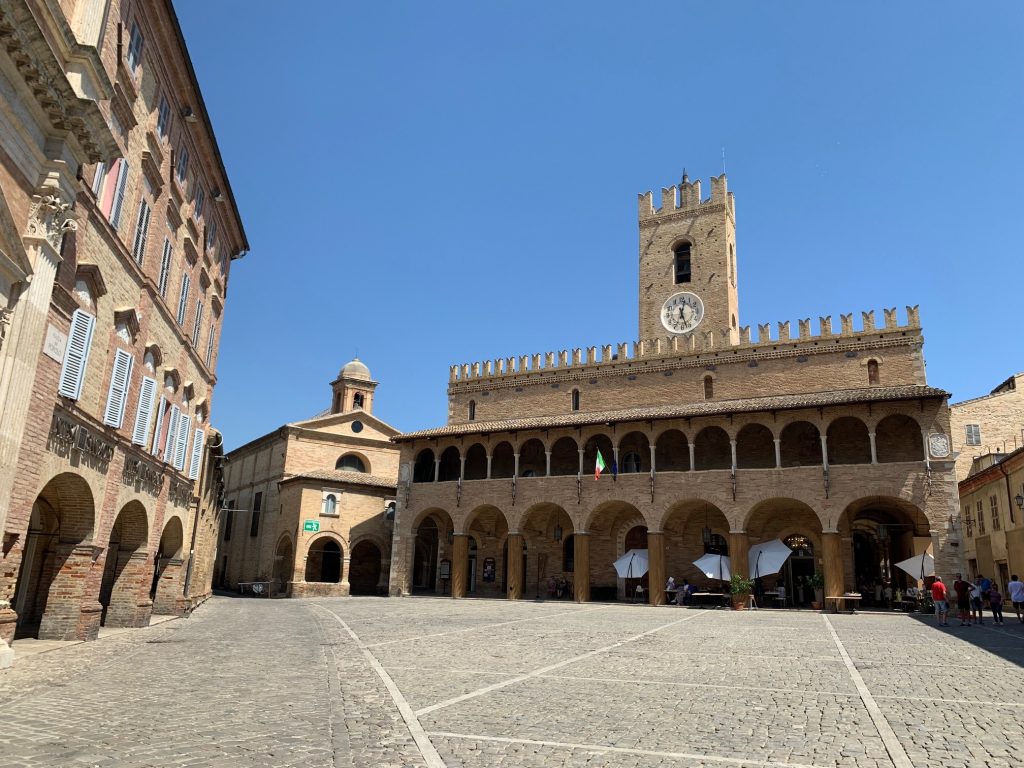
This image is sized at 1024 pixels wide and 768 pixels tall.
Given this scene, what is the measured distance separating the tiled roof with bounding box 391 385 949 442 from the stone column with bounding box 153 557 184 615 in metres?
15.6

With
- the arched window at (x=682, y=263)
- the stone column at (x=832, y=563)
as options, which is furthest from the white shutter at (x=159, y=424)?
the arched window at (x=682, y=263)

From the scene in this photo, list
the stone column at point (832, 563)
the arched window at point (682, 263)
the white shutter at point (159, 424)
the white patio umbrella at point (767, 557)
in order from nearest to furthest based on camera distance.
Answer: the white shutter at point (159, 424) < the stone column at point (832, 563) < the white patio umbrella at point (767, 557) < the arched window at point (682, 263)

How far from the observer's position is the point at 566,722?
22.1 ft

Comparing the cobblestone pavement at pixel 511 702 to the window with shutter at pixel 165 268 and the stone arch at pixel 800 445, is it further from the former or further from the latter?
the stone arch at pixel 800 445

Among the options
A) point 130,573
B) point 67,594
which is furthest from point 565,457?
point 67,594

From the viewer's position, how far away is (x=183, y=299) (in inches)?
700

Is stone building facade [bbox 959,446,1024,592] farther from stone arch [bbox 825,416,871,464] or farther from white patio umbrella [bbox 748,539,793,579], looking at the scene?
white patio umbrella [bbox 748,539,793,579]

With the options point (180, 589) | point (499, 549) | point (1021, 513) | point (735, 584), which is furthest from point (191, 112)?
point (1021, 513)

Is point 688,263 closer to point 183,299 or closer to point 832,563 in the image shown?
point 832,563

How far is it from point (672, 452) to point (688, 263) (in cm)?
1149

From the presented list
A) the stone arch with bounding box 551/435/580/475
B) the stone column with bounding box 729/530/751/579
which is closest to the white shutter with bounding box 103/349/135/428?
the stone column with bounding box 729/530/751/579

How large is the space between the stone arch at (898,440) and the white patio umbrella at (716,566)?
267 inches

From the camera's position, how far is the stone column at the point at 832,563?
84.7 ft

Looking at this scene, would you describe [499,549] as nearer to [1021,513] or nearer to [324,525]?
[324,525]
